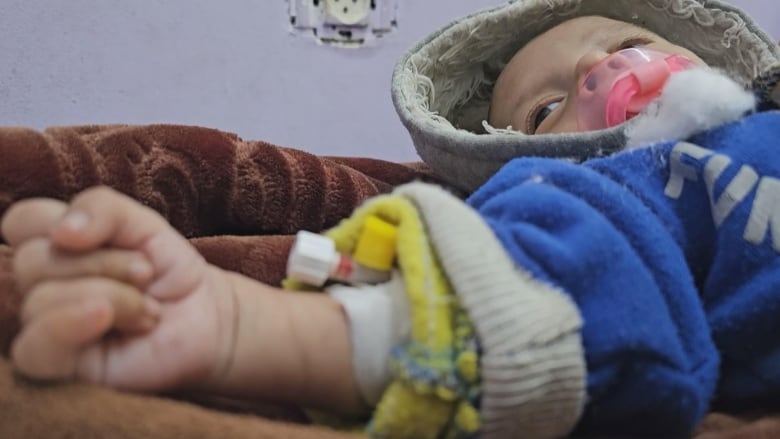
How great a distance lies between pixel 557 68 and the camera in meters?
0.82

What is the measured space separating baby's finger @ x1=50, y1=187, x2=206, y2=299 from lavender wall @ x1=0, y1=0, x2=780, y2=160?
0.93 meters

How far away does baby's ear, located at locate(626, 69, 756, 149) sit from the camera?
1.77 feet

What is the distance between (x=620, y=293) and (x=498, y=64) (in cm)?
59

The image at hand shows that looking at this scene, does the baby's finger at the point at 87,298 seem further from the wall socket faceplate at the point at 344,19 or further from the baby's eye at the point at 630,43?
the wall socket faceplate at the point at 344,19

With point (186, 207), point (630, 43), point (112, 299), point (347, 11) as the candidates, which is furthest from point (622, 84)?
point (347, 11)

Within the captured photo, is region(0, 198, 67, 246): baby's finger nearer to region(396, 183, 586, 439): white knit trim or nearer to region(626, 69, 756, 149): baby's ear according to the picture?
region(396, 183, 586, 439): white knit trim

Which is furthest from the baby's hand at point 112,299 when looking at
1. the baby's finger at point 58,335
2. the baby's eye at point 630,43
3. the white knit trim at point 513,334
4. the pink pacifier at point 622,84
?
the baby's eye at point 630,43

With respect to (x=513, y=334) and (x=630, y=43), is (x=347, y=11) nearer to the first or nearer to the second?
(x=630, y=43)

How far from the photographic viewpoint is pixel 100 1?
1.20 metres

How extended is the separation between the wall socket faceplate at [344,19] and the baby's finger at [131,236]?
0.93m


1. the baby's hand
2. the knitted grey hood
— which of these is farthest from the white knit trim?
the knitted grey hood

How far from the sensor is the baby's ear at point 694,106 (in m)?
0.54

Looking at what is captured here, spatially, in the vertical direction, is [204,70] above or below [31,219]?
below

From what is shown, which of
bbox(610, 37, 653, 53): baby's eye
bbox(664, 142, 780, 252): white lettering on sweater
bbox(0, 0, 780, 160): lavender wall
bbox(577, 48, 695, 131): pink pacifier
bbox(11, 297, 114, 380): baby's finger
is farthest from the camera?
bbox(0, 0, 780, 160): lavender wall
